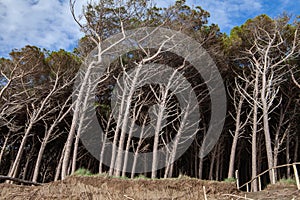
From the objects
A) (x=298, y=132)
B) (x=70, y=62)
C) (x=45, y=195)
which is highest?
(x=70, y=62)

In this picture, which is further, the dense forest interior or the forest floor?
the dense forest interior

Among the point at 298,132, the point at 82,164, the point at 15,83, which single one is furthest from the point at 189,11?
the point at 82,164

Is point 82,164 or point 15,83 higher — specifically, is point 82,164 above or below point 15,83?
below

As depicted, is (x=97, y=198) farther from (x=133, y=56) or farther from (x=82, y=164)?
(x=82, y=164)

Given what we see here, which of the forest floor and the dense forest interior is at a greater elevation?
the dense forest interior

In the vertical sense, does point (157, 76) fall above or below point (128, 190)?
above

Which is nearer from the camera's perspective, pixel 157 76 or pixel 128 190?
pixel 128 190

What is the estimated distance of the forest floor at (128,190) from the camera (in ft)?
18.3

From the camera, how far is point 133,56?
13.1 meters

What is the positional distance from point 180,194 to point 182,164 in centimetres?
1368

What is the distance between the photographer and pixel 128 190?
6.36 metres

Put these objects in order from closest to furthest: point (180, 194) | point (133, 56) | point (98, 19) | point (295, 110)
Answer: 1. point (180, 194)
2. point (98, 19)
3. point (133, 56)
4. point (295, 110)

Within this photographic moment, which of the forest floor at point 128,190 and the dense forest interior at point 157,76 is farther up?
the dense forest interior at point 157,76

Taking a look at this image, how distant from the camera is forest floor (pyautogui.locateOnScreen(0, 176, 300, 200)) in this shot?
18.3 ft
